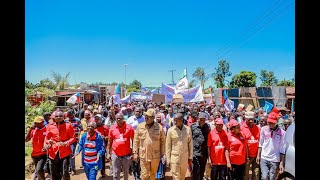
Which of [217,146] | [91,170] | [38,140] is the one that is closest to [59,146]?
[38,140]

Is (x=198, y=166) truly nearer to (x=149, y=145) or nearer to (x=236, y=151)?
(x=236, y=151)

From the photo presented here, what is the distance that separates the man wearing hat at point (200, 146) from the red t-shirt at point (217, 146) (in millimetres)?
309

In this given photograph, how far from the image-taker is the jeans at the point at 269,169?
217 inches

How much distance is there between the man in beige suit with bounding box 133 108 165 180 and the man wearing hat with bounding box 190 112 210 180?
80 cm

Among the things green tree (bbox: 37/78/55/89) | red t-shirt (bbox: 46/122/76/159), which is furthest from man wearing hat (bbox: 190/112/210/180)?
green tree (bbox: 37/78/55/89)

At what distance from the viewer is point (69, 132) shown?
6289mm

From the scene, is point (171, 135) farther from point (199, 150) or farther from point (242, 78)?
point (242, 78)

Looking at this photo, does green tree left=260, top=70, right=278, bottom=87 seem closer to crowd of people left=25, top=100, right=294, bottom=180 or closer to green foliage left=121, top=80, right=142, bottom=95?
green foliage left=121, top=80, right=142, bottom=95

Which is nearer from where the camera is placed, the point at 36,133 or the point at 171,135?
the point at 171,135

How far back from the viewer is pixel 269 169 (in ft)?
18.4
